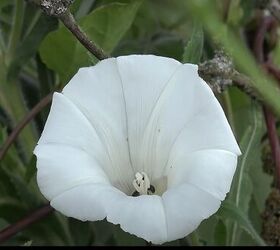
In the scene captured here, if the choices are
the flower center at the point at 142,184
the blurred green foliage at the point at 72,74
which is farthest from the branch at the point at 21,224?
the flower center at the point at 142,184

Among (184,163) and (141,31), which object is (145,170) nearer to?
(184,163)

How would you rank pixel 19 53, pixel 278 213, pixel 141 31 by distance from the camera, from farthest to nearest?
pixel 141 31 < pixel 19 53 < pixel 278 213

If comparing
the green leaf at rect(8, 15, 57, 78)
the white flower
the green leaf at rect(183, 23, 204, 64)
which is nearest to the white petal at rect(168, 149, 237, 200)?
the white flower

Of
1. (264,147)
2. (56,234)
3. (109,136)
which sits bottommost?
(56,234)

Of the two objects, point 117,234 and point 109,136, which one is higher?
point 109,136

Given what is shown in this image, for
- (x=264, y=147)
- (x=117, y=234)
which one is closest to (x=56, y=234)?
(x=117, y=234)

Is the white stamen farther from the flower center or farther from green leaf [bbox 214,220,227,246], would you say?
green leaf [bbox 214,220,227,246]

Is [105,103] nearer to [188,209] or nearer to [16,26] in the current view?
[188,209]
